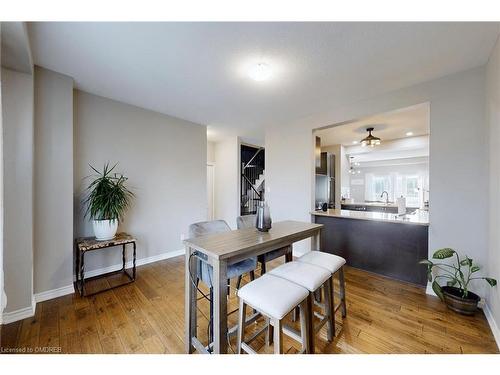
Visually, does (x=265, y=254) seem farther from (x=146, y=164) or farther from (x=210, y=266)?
(x=146, y=164)

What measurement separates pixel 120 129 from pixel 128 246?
1.84 metres

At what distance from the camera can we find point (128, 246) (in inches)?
127

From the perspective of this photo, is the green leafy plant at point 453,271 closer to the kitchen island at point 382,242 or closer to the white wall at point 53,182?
the kitchen island at point 382,242

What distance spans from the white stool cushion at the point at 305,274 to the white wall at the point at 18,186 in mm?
2406

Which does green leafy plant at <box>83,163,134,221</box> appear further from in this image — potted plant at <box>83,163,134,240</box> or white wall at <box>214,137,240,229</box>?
white wall at <box>214,137,240,229</box>

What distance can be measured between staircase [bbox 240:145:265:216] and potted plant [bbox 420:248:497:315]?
442cm

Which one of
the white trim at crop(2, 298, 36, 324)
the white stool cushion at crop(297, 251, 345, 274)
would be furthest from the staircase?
the white trim at crop(2, 298, 36, 324)

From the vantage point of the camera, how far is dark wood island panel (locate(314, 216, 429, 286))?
266 centimetres

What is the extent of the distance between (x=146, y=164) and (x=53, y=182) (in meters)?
1.28

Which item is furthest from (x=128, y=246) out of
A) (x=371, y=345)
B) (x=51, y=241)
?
(x=371, y=345)

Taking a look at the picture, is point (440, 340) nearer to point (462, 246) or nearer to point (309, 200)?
point (462, 246)

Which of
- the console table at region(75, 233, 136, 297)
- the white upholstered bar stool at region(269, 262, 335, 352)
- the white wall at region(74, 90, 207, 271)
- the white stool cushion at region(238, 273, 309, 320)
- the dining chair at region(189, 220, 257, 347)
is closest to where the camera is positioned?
the white stool cushion at region(238, 273, 309, 320)

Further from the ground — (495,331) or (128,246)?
(128,246)
